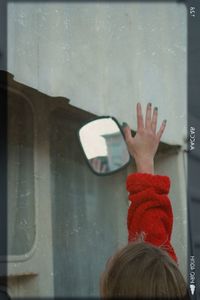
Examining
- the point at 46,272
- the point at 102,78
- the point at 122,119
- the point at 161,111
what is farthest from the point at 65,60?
the point at 46,272

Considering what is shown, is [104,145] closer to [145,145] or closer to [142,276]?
[145,145]

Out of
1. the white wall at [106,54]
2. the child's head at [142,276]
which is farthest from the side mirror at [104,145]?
the child's head at [142,276]

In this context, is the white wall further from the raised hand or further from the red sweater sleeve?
the red sweater sleeve

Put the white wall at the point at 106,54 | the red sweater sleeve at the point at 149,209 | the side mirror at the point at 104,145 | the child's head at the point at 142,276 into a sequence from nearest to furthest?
the child's head at the point at 142,276 < the red sweater sleeve at the point at 149,209 < the white wall at the point at 106,54 < the side mirror at the point at 104,145

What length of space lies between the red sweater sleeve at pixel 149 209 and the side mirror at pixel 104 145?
39 cm

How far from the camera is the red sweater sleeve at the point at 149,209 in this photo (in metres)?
1.07

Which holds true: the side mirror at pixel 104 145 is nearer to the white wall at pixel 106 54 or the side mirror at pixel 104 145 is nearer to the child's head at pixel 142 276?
the white wall at pixel 106 54

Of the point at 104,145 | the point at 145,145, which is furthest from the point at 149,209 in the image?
the point at 104,145

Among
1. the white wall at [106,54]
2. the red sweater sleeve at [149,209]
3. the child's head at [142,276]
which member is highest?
the white wall at [106,54]

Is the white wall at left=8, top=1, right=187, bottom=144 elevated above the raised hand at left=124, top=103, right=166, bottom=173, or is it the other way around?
the white wall at left=8, top=1, right=187, bottom=144

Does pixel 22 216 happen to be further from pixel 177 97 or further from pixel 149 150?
pixel 177 97

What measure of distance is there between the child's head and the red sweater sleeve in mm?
197

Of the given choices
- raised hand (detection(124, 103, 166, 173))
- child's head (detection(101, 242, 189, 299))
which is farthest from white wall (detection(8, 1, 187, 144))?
child's head (detection(101, 242, 189, 299))

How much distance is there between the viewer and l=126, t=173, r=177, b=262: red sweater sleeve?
107 cm
